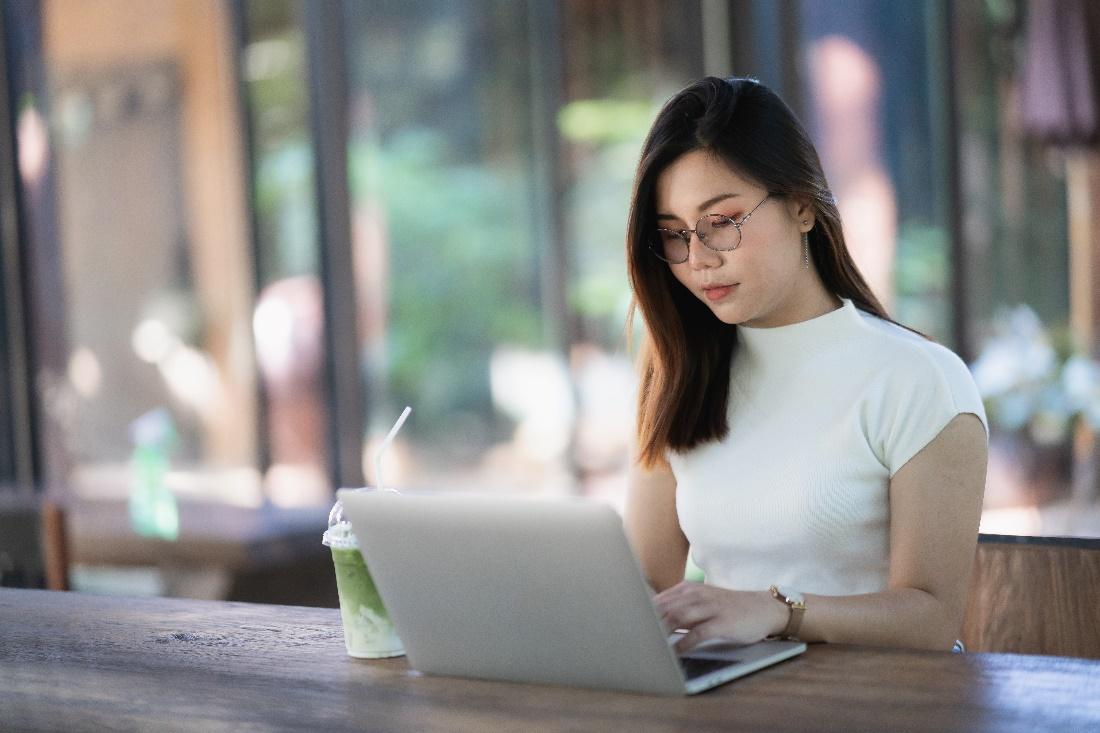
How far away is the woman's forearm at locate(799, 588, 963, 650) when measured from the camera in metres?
1.65

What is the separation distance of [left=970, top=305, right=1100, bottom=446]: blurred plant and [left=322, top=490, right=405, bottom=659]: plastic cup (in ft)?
14.2

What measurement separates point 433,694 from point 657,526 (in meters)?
0.72

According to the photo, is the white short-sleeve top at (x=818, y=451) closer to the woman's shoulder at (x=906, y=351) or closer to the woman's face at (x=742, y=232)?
the woman's shoulder at (x=906, y=351)

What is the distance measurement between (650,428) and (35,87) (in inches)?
156

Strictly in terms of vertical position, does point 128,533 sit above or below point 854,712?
below

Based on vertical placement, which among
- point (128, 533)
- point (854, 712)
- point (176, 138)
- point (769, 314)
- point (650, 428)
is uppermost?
point (176, 138)

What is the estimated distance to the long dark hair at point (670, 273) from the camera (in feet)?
6.22

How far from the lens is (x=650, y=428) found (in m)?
2.09

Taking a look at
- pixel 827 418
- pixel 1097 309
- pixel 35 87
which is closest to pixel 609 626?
pixel 827 418

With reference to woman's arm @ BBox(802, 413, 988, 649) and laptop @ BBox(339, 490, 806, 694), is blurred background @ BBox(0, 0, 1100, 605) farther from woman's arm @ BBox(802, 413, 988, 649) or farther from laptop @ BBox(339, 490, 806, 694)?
laptop @ BBox(339, 490, 806, 694)

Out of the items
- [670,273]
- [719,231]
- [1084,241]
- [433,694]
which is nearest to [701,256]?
[719,231]

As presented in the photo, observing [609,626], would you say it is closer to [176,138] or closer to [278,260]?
[278,260]

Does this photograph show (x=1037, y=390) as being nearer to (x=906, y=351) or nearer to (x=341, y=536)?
(x=906, y=351)

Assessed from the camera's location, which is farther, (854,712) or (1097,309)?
(1097,309)
